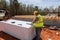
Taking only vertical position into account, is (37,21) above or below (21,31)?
above

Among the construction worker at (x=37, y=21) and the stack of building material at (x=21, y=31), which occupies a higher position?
the construction worker at (x=37, y=21)

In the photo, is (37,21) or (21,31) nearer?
(37,21)

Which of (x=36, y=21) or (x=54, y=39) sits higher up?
(x=36, y=21)

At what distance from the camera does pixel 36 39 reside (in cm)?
930

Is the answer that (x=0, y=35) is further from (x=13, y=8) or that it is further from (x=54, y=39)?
(x=13, y=8)

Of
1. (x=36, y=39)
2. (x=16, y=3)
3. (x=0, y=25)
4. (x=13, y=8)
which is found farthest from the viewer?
(x=16, y=3)

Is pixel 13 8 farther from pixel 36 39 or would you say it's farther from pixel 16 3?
pixel 36 39

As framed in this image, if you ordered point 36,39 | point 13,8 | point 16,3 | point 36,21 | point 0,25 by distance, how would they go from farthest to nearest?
point 16,3, point 13,8, point 0,25, point 36,39, point 36,21

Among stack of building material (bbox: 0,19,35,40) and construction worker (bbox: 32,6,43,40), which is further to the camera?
stack of building material (bbox: 0,19,35,40)

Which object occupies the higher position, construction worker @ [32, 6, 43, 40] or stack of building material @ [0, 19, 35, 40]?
construction worker @ [32, 6, 43, 40]

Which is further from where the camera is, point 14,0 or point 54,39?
A: point 14,0

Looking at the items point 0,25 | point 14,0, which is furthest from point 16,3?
point 0,25

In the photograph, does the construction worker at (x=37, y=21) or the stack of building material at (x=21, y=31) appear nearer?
the construction worker at (x=37, y=21)

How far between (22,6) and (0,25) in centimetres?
2527
